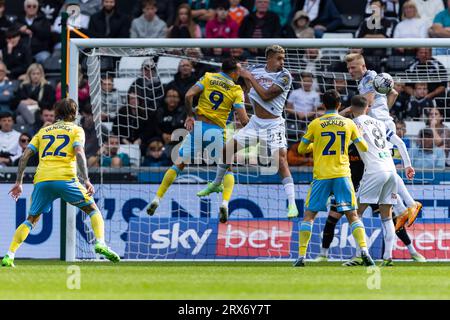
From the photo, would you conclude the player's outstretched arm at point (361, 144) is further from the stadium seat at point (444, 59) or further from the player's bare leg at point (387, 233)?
the stadium seat at point (444, 59)

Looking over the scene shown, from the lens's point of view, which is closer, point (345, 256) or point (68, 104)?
point (68, 104)

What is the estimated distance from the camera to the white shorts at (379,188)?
14.4 meters

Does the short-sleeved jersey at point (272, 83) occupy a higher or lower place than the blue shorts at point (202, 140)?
higher

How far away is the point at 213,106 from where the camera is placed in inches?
607

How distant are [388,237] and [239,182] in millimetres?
3441

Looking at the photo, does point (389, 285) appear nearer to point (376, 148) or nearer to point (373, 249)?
point (376, 148)

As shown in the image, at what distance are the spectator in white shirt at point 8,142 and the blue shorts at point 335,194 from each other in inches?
285

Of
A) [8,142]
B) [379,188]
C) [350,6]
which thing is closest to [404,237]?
[379,188]

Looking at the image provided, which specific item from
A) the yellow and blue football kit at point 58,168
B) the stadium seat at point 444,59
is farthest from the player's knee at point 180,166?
the stadium seat at point 444,59

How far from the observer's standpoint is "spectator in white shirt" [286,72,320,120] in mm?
18406

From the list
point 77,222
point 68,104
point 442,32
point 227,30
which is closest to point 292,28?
point 227,30

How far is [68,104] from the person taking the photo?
45.1ft

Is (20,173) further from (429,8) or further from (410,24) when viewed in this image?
(429,8)

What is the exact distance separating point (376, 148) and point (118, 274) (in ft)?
13.7
